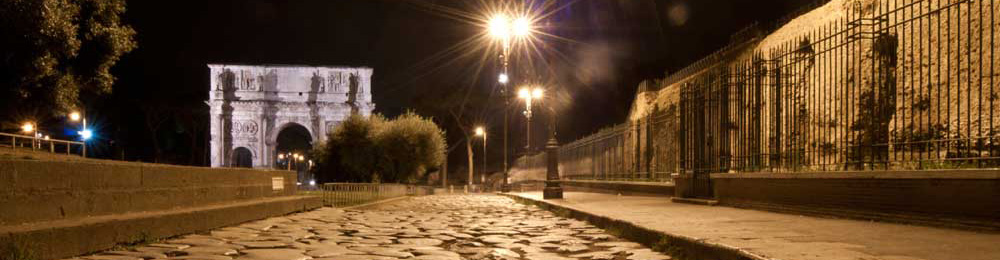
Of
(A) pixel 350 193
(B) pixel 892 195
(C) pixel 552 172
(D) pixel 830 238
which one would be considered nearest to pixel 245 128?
(A) pixel 350 193

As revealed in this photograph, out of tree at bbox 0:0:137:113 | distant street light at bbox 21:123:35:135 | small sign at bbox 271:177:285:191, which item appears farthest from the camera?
distant street light at bbox 21:123:35:135

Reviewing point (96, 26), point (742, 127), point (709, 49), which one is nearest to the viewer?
point (742, 127)

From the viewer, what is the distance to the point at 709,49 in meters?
33.0

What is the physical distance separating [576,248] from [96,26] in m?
14.1

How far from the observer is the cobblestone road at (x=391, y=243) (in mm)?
5375

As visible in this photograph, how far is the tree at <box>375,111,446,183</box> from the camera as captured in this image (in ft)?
115

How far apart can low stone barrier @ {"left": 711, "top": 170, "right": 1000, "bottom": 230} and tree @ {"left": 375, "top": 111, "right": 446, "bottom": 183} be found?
26.9 meters

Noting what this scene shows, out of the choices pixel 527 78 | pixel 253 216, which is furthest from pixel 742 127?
pixel 527 78

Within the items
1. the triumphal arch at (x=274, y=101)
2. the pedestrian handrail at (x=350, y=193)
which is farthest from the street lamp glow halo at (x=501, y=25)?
the triumphal arch at (x=274, y=101)

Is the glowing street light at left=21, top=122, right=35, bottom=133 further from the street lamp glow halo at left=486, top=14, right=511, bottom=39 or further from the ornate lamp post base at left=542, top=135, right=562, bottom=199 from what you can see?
the ornate lamp post base at left=542, top=135, right=562, bottom=199

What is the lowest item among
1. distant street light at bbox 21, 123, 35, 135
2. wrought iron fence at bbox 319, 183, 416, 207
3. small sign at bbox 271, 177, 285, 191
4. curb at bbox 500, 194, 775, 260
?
wrought iron fence at bbox 319, 183, 416, 207

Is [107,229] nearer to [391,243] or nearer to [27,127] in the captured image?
[391,243]

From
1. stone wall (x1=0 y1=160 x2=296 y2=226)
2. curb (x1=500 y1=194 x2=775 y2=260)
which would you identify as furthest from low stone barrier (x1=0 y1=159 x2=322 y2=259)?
curb (x1=500 y1=194 x2=775 y2=260)

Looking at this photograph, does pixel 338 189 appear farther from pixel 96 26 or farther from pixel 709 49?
pixel 709 49
